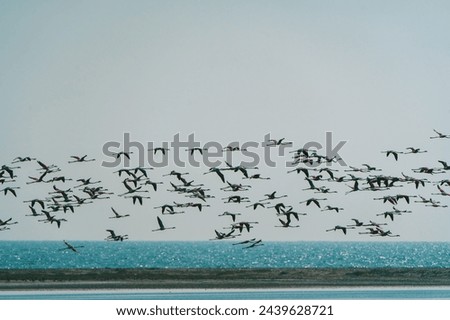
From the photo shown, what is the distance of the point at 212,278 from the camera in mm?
81875

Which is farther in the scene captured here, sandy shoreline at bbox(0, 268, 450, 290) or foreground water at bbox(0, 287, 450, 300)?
sandy shoreline at bbox(0, 268, 450, 290)

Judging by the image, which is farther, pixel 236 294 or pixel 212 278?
pixel 212 278

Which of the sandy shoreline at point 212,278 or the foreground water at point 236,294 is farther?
the sandy shoreline at point 212,278

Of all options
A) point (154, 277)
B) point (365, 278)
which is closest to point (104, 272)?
point (154, 277)

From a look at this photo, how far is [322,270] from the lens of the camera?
83500 millimetres

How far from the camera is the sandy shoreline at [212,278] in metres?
77.8

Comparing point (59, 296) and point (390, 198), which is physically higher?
point (390, 198)

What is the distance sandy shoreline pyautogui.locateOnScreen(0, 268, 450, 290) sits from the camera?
77.8 meters

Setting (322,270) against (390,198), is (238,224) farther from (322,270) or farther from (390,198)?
(322,270)

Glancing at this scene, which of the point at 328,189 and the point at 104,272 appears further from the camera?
the point at 104,272

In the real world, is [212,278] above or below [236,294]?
above

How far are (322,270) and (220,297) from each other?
15180 mm
